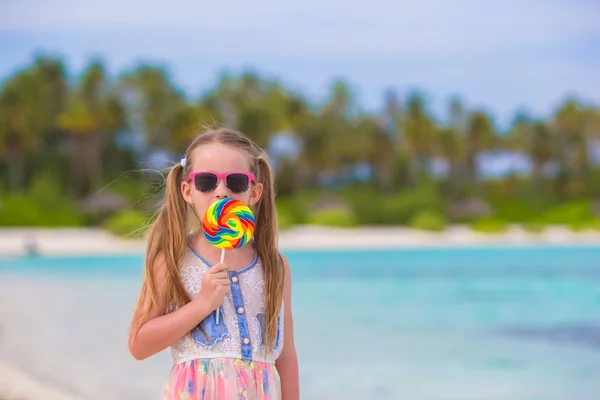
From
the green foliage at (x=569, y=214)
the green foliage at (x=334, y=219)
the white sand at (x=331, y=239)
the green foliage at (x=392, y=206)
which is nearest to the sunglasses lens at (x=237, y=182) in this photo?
the white sand at (x=331, y=239)

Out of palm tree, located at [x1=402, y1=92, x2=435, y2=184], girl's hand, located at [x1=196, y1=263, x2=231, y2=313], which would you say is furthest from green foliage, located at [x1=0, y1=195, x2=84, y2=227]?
girl's hand, located at [x1=196, y1=263, x2=231, y2=313]

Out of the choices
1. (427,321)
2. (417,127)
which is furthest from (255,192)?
(417,127)

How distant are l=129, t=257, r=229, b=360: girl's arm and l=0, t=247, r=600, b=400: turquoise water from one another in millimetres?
4298

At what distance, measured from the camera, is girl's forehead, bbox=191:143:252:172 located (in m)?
2.10

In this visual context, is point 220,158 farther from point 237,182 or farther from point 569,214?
point 569,214

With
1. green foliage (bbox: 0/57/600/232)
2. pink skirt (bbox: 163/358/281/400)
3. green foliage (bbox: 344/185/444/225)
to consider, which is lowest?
pink skirt (bbox: 163/358/281/400)

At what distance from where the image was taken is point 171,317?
6.57ft

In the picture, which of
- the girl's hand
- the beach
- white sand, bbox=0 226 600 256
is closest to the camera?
the girl's hand

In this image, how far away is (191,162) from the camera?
2.16 meters

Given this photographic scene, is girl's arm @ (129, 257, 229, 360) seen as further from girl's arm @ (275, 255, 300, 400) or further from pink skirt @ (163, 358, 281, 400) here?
girl's arm @ (275, 255, 300, 400)

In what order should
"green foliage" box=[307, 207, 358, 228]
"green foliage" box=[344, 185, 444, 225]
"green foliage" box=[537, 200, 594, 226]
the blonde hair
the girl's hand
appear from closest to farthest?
the girl's hand, the blonde hair, "green foliage" box=[307, 207, 358, 228], "green foliage" box=[344, 185, 444, 225], "green foliage" box=[537, 200, 594, 226]

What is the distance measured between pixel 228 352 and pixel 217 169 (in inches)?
17.6

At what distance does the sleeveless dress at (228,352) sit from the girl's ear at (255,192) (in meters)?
0.18

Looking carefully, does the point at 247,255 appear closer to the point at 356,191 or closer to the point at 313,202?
the point at 313,202
